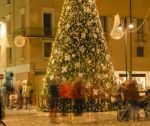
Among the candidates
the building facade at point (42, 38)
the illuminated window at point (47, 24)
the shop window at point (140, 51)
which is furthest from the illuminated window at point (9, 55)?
the shop window at point (140, 51)

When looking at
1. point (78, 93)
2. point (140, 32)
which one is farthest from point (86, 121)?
point (140, 32)

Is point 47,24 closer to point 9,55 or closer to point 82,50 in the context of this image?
point 9,55

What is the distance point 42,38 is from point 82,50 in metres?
21.0

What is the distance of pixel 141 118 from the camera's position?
80.8 feet

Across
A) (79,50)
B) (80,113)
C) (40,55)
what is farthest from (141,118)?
(40,55)

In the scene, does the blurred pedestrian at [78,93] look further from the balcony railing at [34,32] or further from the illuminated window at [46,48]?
the illuminated window at [46,48]

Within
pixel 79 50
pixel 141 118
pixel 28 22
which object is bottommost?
pixel 141 118

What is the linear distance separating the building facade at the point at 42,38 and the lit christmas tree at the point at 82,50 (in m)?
15.8

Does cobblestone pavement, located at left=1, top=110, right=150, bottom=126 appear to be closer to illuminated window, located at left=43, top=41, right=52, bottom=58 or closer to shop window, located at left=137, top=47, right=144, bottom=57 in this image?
illuminated window, located at left=43, top=41, right=52, bottom=58

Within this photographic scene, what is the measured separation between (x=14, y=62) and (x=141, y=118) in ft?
88.7

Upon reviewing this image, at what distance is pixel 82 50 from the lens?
2741 cm

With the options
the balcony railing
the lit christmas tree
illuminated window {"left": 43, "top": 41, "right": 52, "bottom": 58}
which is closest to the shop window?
the balcony railing

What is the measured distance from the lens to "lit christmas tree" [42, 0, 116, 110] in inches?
1064

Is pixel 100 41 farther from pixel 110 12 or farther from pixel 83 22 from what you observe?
pixel 110 12
